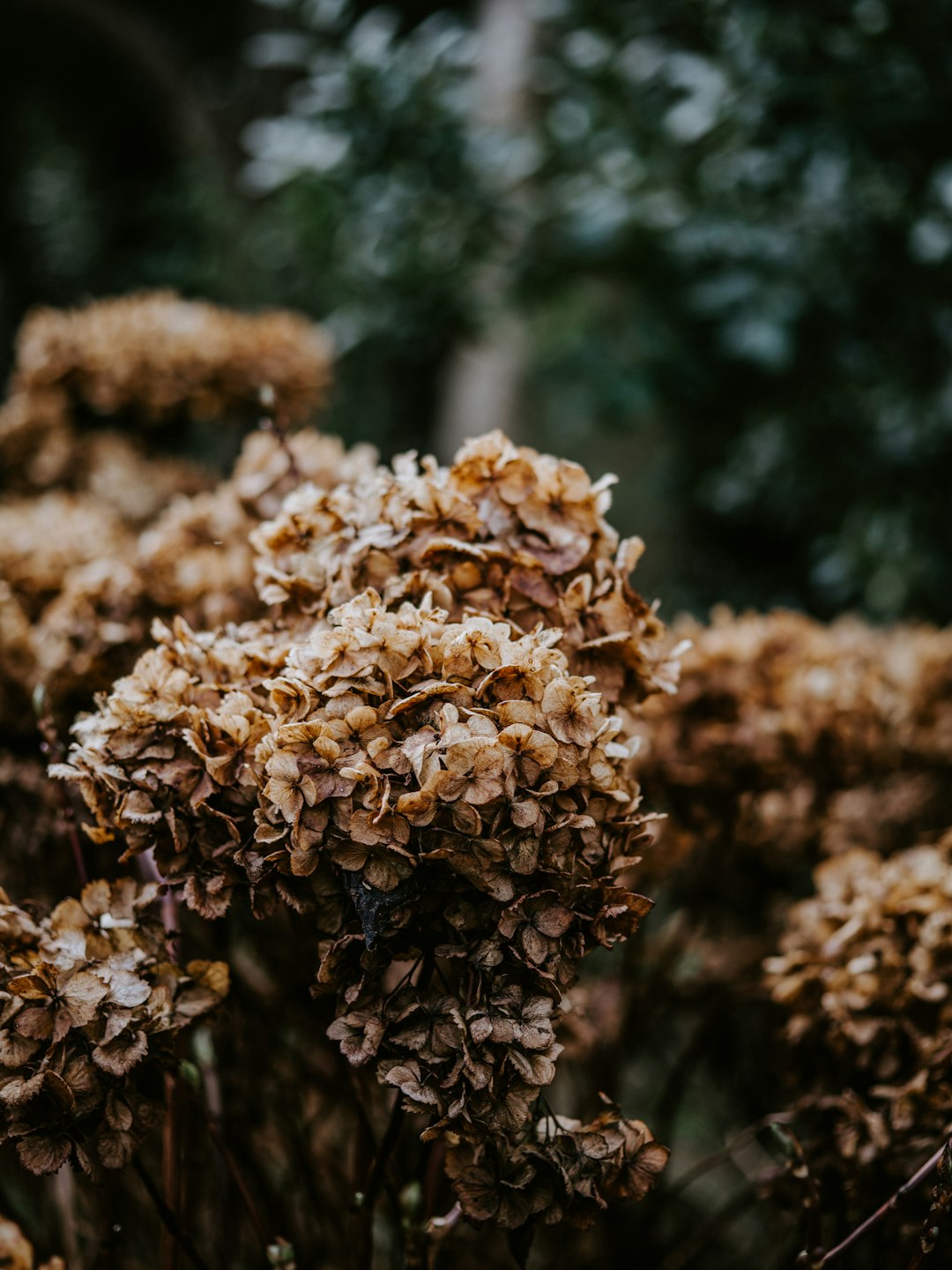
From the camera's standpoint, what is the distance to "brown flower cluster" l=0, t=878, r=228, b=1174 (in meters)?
0.76

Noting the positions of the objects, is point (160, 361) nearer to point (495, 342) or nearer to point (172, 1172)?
point (172, 1172)

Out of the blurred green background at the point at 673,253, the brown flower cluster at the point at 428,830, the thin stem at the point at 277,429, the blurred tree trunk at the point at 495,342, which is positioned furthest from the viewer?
the blurred tree trunk at the point at 495,342

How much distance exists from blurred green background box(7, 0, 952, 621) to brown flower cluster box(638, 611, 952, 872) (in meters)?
0.90

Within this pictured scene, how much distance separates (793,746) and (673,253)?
1.44 metres

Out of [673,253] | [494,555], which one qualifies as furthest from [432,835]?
[673,253]

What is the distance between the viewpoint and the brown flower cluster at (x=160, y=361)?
6.27ft

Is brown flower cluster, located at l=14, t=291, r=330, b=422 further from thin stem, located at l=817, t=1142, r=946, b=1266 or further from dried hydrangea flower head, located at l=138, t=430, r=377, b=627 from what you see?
thin stem, located at l=817, t=1142, r=946, b=1266

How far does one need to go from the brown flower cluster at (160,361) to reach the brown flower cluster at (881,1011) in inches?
52.8

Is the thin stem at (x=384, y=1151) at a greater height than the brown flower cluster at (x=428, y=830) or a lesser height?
lesser

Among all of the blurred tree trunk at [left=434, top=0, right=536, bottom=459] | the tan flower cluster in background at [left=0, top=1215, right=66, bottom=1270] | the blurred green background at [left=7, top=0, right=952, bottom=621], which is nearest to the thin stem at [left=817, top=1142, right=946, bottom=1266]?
the tan flower cluster in background at [left=0, top=1215, right=66, bottom=1270]

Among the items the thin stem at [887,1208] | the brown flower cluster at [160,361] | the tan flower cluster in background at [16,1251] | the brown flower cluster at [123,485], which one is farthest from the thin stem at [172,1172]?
the brown flower cluster at [160,361]

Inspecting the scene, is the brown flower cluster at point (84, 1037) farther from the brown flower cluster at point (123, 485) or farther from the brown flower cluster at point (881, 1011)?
the brown flower cluster at point (881, 1011)

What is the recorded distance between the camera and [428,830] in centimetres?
76

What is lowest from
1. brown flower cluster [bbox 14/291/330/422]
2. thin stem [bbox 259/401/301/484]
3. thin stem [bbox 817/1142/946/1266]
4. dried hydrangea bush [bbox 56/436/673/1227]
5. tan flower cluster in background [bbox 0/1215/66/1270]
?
tan flower cluster in background [bbox 0/1215/66/1270]
